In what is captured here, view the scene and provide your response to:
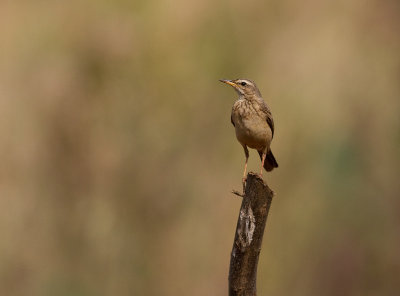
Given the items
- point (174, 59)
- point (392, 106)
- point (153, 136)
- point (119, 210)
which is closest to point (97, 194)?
point (119, 210)

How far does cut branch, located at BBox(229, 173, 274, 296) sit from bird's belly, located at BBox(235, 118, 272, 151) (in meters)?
1.27

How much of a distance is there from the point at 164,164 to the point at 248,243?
637 centimetres

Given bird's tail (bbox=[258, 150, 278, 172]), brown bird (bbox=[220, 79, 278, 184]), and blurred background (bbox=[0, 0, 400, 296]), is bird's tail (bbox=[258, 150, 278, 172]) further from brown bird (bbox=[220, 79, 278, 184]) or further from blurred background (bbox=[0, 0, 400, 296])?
blurred background (bbox=[0, 0, 400, 296])

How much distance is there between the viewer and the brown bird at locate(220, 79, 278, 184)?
6469 mm

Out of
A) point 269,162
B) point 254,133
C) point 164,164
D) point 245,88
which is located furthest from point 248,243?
point 164,164

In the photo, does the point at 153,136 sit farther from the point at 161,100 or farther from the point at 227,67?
the point at 227,67

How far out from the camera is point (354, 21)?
555 inches

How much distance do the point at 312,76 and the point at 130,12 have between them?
10.7ft

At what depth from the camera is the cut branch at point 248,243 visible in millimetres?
5121

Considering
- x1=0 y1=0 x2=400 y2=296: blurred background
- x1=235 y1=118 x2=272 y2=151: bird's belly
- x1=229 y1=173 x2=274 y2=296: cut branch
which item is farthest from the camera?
x1=0 y1=0 x2=400 y2=296: blurred background

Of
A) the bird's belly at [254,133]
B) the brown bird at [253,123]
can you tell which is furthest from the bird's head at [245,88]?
the bird's belly at [254,133]

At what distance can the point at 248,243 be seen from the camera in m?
5.13

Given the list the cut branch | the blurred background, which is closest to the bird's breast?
the cut branch

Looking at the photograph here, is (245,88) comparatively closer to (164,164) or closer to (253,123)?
(253,123)
